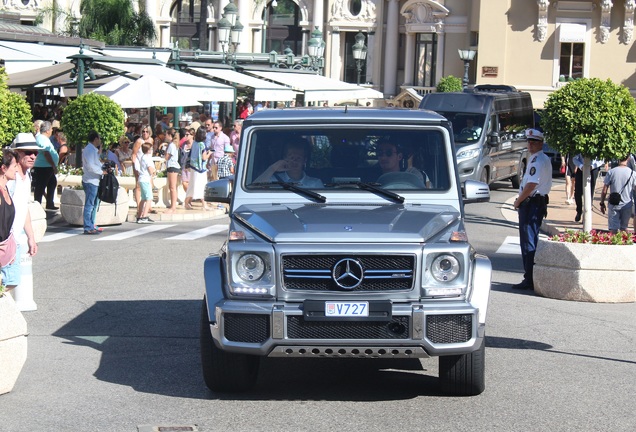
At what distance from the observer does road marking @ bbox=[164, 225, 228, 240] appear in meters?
19.8

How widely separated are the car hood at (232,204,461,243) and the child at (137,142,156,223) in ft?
43.0

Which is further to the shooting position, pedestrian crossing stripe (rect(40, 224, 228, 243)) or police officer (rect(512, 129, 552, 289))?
pedestrian crossing stripe (rect(40, 224, 228, 243))

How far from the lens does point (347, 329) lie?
26.3 feet

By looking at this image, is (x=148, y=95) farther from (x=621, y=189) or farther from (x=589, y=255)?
(x=589, y=255)

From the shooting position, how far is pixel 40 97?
44000 millimetres

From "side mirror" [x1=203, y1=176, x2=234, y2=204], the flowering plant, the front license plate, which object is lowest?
the flowering plant

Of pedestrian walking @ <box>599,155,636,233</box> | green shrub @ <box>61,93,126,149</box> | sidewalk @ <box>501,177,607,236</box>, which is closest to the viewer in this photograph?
pedestrian walking @ <box>599,155,636,233</box>

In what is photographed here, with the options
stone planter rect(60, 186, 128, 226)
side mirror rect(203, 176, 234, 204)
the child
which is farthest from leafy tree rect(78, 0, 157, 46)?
side mirror rect(203, 176, 234, 204)

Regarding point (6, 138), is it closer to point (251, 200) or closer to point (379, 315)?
point (251, 200)

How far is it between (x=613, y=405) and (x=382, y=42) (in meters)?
64.5

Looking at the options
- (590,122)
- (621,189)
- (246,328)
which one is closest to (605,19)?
(621,189)

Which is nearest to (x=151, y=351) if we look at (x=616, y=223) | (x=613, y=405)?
(x=613, y=405)

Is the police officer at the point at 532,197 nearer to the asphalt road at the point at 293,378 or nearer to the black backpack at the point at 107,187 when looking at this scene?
the asphalt road at the point at 293,378

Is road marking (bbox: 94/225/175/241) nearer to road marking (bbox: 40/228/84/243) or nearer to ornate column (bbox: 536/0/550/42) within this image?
road marking (bbox: 40/228/84/243)
